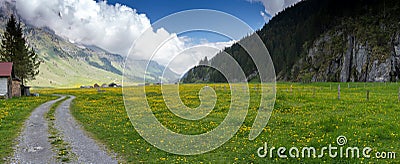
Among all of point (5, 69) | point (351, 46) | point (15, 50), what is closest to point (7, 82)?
point (5, 69)

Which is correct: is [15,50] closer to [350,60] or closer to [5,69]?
[5,69]

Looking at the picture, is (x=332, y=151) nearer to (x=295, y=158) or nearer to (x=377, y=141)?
(x=295, y=158)

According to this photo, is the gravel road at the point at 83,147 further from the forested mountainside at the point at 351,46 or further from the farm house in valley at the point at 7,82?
the forested mountainside at the point at 351,46

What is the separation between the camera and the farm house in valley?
52875 mm

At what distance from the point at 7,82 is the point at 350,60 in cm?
11349

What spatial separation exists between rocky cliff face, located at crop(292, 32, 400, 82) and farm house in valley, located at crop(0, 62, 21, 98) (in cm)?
10291

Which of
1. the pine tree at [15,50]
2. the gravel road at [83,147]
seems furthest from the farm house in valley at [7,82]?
the gravel road at [83,147]

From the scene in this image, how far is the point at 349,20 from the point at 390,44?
3311 centimetres

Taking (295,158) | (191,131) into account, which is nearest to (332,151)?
(295,158)

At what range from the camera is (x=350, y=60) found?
108625 mm

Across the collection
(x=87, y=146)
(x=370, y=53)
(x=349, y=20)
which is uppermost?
(x=349, y=20)

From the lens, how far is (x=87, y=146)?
51.6 feet

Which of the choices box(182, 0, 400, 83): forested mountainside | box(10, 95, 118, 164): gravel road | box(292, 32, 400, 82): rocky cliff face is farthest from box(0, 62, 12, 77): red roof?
box(292, 32, 400, 82): rocky cliff face

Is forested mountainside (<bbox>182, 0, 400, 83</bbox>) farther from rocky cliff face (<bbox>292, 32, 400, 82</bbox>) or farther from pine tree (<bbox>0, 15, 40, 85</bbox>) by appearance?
pine tree (<bbox>0, 15, 40, 85</bbox>)
